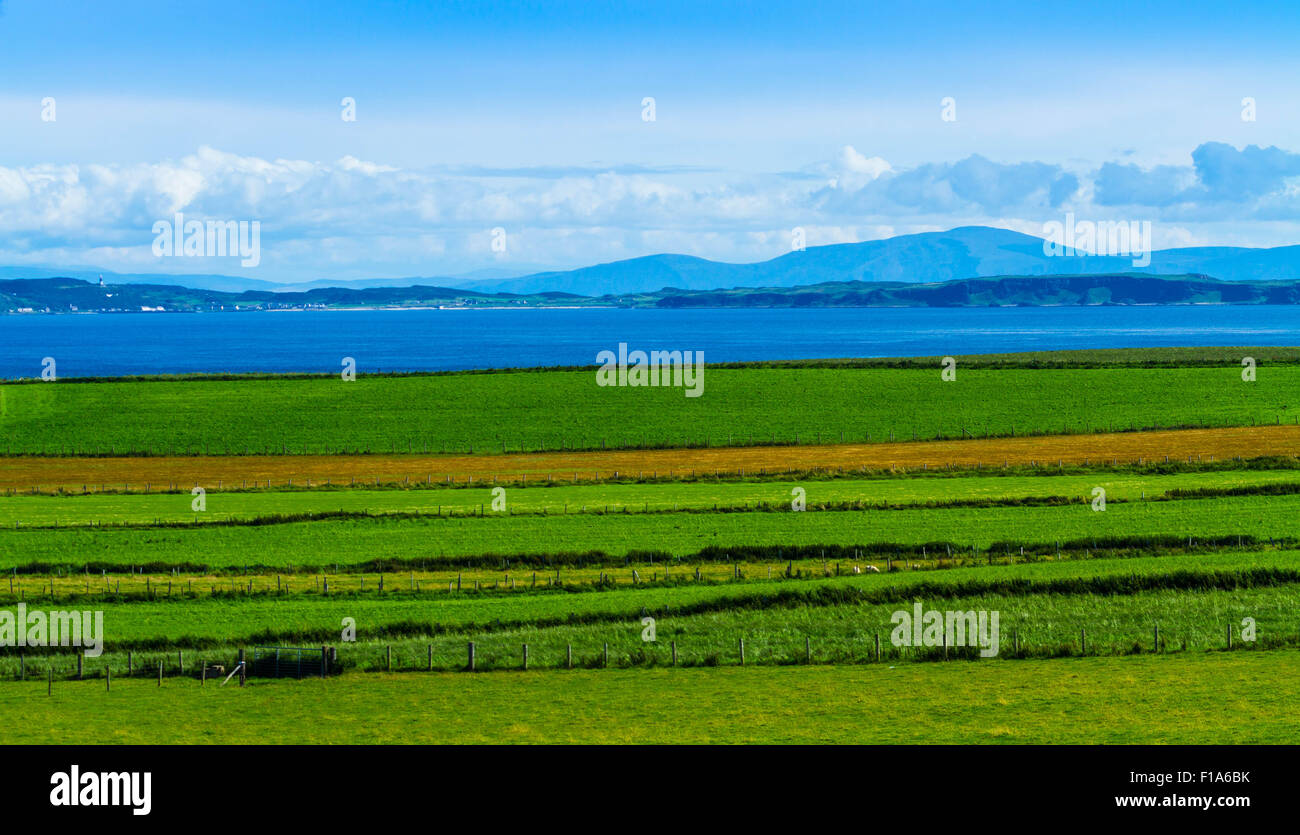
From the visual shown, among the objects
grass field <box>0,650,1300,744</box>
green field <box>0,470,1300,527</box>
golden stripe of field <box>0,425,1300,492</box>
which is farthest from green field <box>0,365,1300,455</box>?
grass field <box>0,650,1300,744</box>

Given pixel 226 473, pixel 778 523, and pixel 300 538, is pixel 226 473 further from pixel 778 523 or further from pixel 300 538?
pixel 778 523

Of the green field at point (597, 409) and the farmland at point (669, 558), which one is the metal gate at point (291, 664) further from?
the green field at point (597, 409)

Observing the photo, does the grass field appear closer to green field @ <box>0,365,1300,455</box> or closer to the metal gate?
the metal gate

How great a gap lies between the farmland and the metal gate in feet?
2.78

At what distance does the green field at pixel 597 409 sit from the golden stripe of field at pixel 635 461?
391cm

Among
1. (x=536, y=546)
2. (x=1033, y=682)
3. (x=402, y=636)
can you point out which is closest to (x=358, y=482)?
(x=536, y=546)

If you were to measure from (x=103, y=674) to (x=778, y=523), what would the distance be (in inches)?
1304

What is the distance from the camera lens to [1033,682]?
37.2 metres

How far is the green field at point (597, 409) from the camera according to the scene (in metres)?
96.2

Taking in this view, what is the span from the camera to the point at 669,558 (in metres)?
55.3

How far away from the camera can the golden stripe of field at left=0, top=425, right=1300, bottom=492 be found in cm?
8094

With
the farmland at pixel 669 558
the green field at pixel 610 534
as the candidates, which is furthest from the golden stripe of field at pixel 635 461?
the green field at pixel 610 534
